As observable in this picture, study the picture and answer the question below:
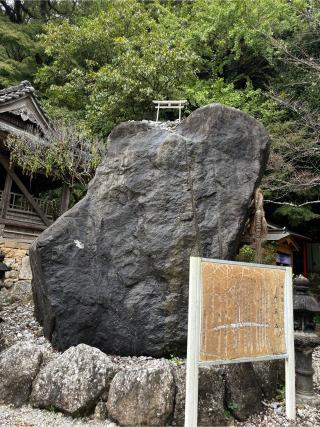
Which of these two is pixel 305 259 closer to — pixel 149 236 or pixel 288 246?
pixel 288 246

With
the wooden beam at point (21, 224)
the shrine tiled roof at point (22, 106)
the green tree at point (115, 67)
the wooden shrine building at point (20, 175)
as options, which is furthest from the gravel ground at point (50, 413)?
the green tree at point (115, 67)

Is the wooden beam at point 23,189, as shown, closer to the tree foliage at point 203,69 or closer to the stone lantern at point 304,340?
the tree foliage at point 203,69

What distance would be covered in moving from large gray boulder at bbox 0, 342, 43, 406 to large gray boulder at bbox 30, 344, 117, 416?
0.12 meters

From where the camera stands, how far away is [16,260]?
1030 centimetres

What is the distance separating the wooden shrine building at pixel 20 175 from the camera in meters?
10.5

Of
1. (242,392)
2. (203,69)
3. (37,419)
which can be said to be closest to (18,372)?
(37,419)

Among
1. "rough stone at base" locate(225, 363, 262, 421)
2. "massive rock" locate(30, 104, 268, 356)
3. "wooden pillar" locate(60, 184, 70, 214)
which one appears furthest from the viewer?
"wooden pillar" locate(60, 184, 70, 214)

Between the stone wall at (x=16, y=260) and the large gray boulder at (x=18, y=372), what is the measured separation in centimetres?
578

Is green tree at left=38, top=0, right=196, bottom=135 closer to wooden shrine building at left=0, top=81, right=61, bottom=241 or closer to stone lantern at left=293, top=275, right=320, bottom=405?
wooden shrine building at left=0, top=81, right=61, bottom=241

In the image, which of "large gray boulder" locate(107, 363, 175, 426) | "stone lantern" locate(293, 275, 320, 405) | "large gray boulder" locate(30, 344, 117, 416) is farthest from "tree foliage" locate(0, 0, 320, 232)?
"large gray boulder" locate(30, 344, 117, 416)

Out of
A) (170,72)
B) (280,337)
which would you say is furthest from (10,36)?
(280,337)

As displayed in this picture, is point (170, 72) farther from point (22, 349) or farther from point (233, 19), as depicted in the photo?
point (22, 349)

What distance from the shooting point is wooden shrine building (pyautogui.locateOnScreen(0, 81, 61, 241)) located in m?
10.5

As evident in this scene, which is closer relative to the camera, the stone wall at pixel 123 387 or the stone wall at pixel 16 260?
the stone wall at pixel 123 387
